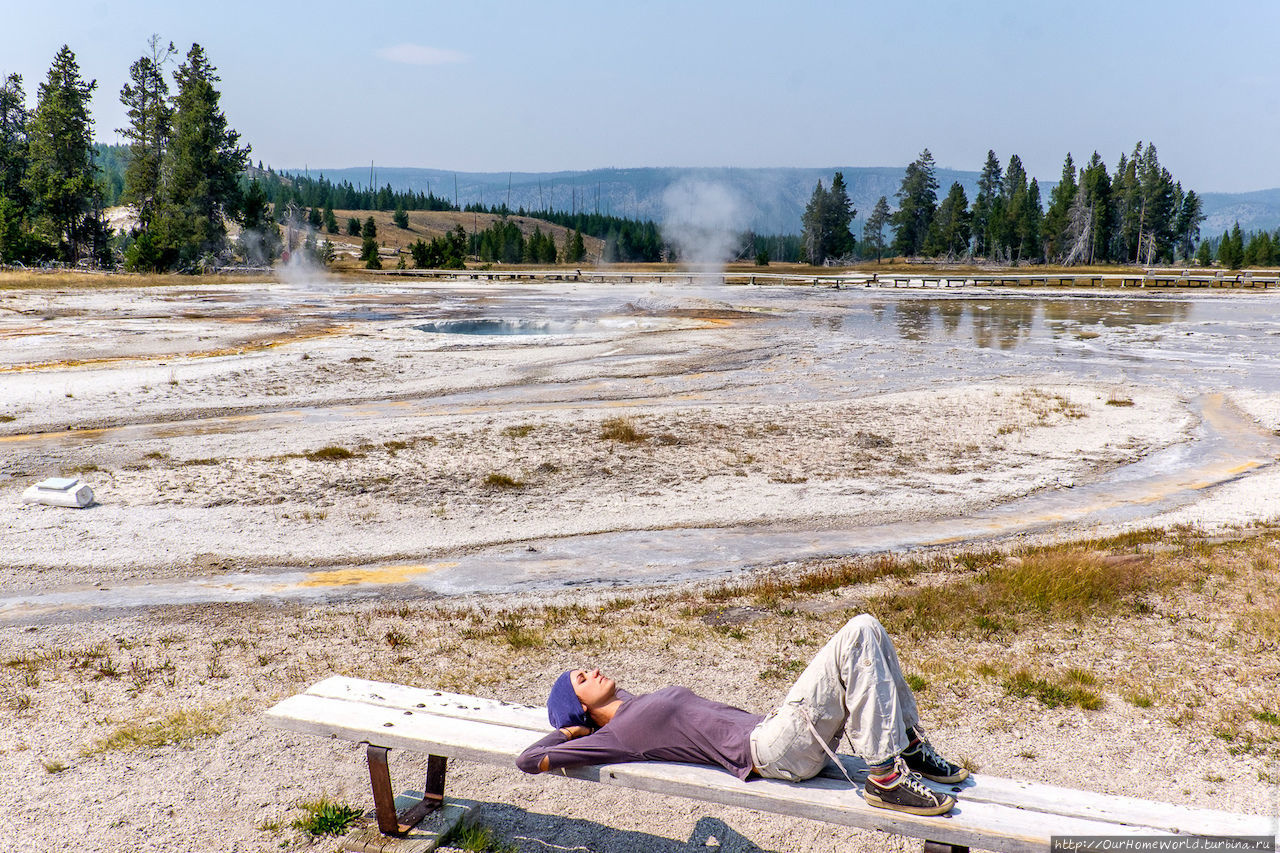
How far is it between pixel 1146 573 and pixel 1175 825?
18.8ft

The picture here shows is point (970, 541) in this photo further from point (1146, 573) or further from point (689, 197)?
point (689, 197)

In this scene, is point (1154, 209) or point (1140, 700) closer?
point (1140, 700)

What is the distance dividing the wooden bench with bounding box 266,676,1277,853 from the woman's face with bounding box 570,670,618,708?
0.24 metres

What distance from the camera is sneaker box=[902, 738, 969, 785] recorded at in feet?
12.6

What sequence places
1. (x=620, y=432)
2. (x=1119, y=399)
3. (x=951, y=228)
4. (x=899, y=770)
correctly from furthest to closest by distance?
(x=951, y=228), (x=1119, y=399), (x=620, y=432), (x=899, y=770)

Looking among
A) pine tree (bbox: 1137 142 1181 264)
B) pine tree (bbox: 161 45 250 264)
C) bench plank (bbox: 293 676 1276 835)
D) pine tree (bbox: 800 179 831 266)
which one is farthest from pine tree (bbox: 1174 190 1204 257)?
bench plank (bbox: 293 676 1276 835)

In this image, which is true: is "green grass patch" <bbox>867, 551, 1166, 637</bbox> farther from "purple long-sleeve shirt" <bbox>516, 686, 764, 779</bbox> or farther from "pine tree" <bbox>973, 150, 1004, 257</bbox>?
"pine tree" <bbox>973, 150, 1004, 257</bbox>

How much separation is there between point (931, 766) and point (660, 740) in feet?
3.93

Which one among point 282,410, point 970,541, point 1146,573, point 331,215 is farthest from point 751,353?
point 331,215

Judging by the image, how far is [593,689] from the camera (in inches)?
171

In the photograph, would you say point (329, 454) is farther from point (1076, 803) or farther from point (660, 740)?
point (1076, 803)

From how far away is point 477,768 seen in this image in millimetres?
5277

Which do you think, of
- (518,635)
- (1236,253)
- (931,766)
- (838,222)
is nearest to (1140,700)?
(931,766)

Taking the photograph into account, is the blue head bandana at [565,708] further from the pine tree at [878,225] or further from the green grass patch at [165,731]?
the pine tree at [878,225]
